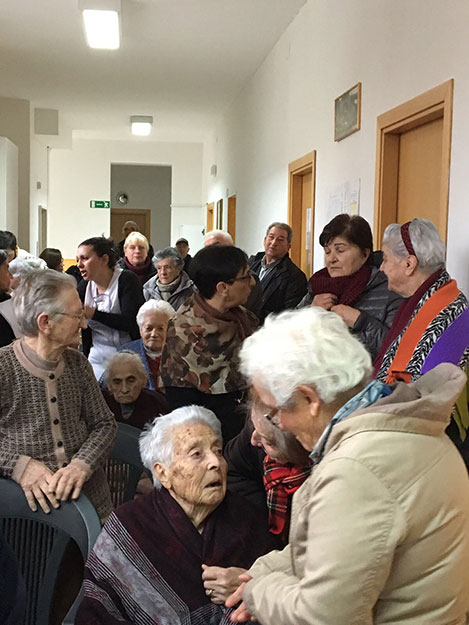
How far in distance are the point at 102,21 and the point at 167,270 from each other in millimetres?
2577

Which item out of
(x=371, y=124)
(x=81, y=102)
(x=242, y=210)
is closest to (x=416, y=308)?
(x=371, y=124)

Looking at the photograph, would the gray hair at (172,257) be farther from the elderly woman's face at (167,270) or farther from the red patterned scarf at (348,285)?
the red patterned scarf at (348,285)

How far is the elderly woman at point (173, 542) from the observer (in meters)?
1.87

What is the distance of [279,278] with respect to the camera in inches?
202

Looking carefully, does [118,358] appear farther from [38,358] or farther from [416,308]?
[416,308]

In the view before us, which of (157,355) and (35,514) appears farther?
(157,355)

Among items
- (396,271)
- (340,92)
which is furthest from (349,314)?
(340,92)

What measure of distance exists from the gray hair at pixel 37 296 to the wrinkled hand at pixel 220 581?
0.97m

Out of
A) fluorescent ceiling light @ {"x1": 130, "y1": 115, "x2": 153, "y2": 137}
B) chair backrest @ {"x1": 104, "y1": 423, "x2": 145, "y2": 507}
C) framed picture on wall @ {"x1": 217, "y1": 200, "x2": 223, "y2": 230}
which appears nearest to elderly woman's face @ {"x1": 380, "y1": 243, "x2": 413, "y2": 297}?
chair backrest @ {"x1": 104, "y1": 423, "x2": 145, "y2": 507}

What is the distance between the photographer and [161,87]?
9.91 metres

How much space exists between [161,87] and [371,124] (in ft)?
19.7

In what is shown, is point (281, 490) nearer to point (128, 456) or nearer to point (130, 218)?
point (128, 456)

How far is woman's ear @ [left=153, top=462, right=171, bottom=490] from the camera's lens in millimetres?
2055

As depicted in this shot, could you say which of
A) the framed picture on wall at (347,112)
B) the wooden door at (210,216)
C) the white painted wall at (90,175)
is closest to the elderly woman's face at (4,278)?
the framed picture on wall at (347,112)
